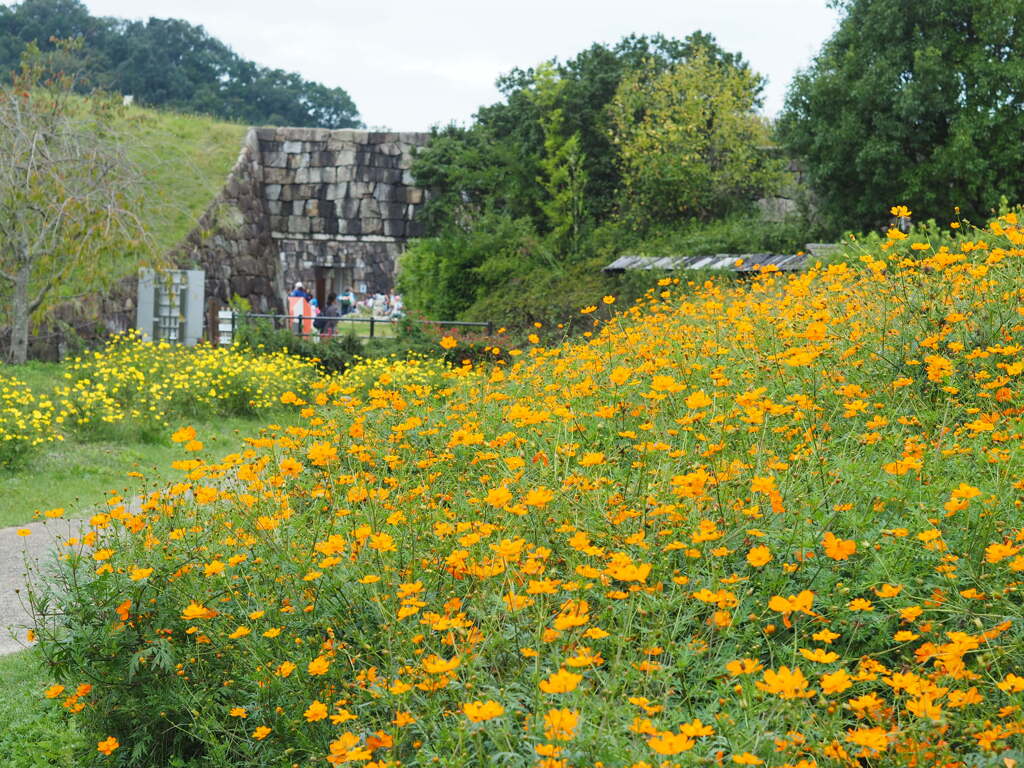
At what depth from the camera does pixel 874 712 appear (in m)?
1.94

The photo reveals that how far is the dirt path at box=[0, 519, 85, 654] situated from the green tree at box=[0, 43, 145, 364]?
17.9 feet

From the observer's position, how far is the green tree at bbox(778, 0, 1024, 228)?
14.2m

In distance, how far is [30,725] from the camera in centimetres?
357

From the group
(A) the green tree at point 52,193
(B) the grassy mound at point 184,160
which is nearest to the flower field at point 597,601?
(A) the green tree at point 52,193

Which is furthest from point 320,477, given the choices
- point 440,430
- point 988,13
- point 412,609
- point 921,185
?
point 988,13

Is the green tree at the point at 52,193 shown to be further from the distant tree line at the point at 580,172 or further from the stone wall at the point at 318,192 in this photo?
the stone wall at the point at 318,192

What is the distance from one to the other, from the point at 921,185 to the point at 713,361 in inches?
454

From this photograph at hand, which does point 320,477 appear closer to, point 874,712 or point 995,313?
point 874,712

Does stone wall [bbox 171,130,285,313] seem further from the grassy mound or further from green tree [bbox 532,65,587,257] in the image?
green tree [bbox 532,65,587,257]

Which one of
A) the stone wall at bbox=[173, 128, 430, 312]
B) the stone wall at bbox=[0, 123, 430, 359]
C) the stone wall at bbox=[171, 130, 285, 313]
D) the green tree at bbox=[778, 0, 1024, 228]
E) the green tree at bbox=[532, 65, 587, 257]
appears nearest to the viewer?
the green tree at bbox=[778, 0, 1024, 228]

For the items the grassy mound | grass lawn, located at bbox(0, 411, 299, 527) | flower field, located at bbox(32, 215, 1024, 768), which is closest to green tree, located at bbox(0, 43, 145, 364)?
grass lawn, located at bbox(0, 411, 299, 527)

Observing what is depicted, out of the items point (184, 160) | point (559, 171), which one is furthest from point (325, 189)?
point (559, 171)

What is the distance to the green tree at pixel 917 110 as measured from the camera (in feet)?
46.7

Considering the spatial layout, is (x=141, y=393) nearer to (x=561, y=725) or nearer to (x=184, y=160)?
(x=561, y=725)
